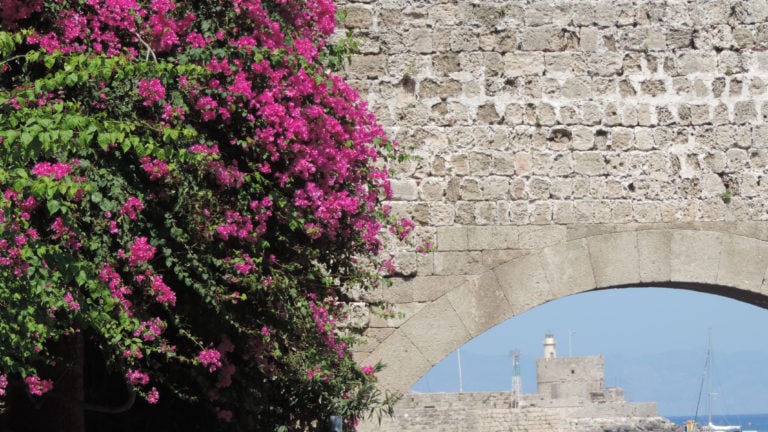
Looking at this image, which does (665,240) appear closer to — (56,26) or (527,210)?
(527,210)

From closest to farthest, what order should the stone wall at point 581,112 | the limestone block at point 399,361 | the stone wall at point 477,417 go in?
1. the limestone block at point 399,361
2. the stone wall at point 581,112
3. the stone wall at point 477,417

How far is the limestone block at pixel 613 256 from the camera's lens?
784 cm

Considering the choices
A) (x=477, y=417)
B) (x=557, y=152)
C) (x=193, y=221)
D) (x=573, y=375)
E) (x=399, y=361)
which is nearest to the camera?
(x=193, y=221)

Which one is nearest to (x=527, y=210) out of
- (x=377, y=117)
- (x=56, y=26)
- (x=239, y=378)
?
(x=377, y=117)

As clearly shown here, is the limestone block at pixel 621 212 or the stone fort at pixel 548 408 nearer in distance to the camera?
the limestone block at pixel 621 212

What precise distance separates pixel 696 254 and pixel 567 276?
0.72 meters

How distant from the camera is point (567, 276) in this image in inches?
309

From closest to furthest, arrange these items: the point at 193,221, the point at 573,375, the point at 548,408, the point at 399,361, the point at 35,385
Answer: the point at 35,385
the point at 193,221
the point at 399,361
the point at 548,408
the point at 573,375

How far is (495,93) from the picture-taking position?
795cm

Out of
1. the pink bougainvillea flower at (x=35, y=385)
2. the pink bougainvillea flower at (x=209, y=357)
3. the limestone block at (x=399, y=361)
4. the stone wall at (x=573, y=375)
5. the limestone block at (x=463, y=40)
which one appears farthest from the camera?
the stone wall at (x=573, y=375)

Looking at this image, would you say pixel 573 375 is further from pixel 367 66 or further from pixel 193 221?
pixel 193 221

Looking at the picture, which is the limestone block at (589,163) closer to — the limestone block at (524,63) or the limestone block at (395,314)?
the limestone block at (524,63)

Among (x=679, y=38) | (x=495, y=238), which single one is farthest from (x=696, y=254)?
(x=679, y=38)

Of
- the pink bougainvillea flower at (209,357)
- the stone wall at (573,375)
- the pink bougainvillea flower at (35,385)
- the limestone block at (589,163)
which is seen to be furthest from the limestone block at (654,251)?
the stone wall at (573,375)
